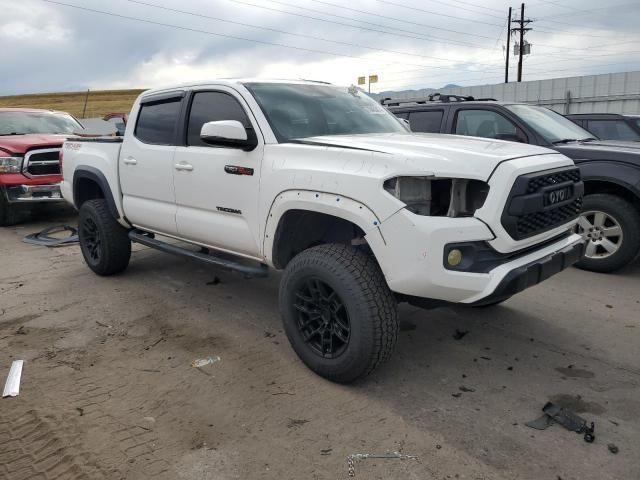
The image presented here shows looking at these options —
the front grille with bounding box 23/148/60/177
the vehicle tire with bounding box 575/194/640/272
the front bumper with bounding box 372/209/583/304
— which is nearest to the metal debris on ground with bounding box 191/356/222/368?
the front bumper with bounding box 372/209/583/304

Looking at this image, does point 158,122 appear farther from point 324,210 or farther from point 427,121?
point 427,121

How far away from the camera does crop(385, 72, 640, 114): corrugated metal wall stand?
1916 centimetres

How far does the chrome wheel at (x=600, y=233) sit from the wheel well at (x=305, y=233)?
327 centimetres

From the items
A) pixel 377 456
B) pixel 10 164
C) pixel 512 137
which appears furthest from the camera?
pixel 10 164

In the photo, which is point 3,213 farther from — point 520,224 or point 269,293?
point 520,224

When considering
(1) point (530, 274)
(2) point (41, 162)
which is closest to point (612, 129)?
(1) point (530, 274)

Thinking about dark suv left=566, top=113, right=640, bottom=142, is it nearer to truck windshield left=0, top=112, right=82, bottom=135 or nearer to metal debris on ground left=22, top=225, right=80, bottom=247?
metal debris on ground left=22, top=225, right=80, bottom=247

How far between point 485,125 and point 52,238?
6.38 metres

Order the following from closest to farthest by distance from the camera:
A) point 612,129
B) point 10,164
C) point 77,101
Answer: point 612,129
point 10,164
point 77,101

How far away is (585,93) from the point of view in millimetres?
20719

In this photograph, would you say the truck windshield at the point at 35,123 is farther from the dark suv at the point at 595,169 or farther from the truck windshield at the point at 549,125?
the truck windshield at the point at 549,125

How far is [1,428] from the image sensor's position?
277 cm

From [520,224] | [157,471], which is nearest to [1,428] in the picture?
[157,471]

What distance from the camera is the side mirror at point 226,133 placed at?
11.0 feet
